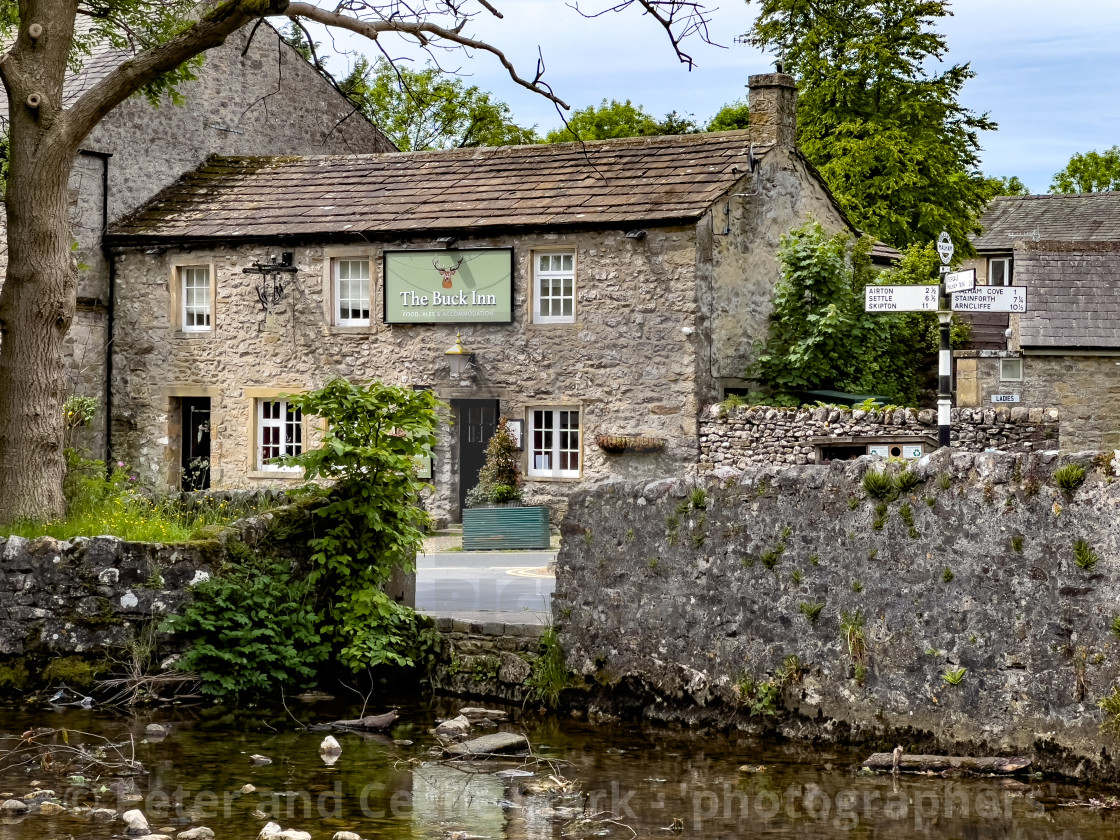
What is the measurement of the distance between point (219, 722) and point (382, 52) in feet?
23.5

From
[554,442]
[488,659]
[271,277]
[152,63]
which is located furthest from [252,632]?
[271,277]

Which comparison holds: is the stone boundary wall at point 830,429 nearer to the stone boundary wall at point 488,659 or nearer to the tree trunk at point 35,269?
the stone boundary wall at point 488,659

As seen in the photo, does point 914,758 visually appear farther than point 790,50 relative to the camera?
No

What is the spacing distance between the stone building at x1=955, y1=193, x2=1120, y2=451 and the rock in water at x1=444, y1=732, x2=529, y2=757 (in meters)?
20.5

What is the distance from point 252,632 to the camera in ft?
37.7

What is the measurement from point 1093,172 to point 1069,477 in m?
57.8

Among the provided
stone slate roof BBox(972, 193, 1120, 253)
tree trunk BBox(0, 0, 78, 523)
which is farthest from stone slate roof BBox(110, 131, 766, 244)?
stone slate roof BBox(972, 193, 1120, 253)

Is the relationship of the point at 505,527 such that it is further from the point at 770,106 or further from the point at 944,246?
the point at 944,246

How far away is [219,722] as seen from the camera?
428 inches

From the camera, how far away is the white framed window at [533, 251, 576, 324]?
23500 millimetres

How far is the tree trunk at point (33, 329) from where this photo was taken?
512 inches

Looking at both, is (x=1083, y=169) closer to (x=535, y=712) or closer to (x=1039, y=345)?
(x=1039, y=345)

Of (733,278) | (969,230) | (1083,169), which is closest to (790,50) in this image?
(969,230)

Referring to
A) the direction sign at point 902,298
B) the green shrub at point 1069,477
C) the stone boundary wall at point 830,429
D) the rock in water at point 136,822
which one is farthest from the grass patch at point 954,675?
the stone boundary wall at point 830,429
